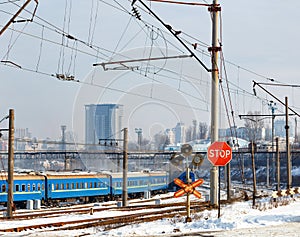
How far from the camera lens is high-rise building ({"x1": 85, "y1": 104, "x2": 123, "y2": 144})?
45406 mm

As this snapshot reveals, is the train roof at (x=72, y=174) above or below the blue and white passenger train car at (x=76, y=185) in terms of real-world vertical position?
above

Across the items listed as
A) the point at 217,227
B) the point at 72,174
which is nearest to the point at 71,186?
the point at 72,174

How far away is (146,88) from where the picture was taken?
39875mm

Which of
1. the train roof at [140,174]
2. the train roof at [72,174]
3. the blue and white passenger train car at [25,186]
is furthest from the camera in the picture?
the train roof at [140,174]

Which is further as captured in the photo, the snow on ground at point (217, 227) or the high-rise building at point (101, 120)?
the high-rise building at point (101, 120)

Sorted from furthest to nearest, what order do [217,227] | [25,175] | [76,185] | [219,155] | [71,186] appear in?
[76,185] → [71,186] → [25,175] → [219,155] → [217,227]

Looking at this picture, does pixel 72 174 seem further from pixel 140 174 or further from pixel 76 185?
pixel 140 174

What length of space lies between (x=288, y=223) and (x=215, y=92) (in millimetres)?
6927

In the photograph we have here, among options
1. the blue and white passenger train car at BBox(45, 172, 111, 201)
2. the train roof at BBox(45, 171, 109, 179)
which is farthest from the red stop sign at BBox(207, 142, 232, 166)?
the train roof at BBox(45, 171, 109, 179)

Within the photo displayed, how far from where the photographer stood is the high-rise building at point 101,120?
4541 cm

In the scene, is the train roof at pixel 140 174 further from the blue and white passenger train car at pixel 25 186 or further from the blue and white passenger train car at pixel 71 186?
the blue and white passenger train car at pixel 25 186

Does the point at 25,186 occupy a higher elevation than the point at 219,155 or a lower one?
lower

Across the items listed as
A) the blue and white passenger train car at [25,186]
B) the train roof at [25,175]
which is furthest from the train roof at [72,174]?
the blue and white passenger train car at [25,186]

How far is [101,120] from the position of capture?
5131 centimetres
